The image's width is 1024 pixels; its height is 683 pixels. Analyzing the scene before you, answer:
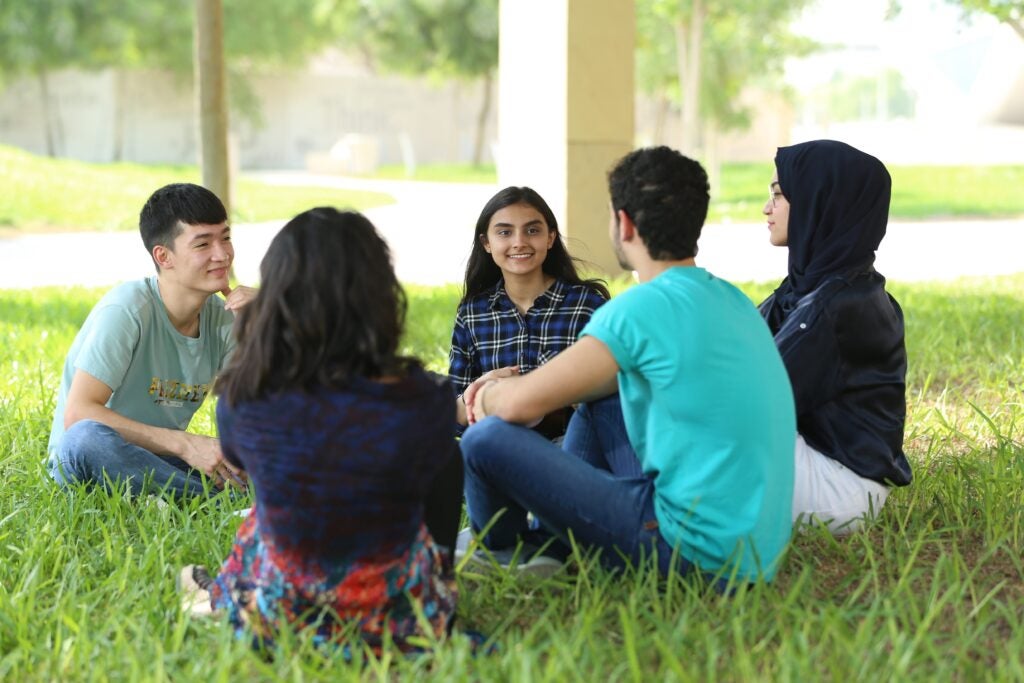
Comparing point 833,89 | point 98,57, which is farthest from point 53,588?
point 833,89

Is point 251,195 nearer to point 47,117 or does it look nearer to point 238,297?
point 47,117

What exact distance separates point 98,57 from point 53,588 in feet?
99.7

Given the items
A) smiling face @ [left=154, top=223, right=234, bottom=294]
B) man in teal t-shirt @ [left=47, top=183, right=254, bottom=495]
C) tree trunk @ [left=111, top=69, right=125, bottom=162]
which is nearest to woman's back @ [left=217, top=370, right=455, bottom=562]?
man in teal t-shirt @ [left=47, top=183, right=254, bottom=495]

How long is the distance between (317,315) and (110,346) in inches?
66.9

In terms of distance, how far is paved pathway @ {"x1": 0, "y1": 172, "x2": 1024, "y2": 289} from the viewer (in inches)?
458

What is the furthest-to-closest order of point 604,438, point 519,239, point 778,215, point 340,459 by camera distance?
point 519,239 < point 778,215 < point 604,438 < point 340,459

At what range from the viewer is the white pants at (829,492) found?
353 cm

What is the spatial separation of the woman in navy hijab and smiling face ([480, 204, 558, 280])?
39.6 inches

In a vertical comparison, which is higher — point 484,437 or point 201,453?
point 484,437

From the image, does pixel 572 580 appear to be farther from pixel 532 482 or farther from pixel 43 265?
pixel 43 265

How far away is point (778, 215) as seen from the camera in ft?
12.1

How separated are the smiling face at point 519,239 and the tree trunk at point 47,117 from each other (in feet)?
100

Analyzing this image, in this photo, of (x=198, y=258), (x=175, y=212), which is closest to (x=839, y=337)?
(x=198, y=258)

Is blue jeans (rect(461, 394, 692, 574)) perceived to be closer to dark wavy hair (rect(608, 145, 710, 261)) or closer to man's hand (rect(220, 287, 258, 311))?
dark wavy hair (rect(608, 145, 710, 261))
